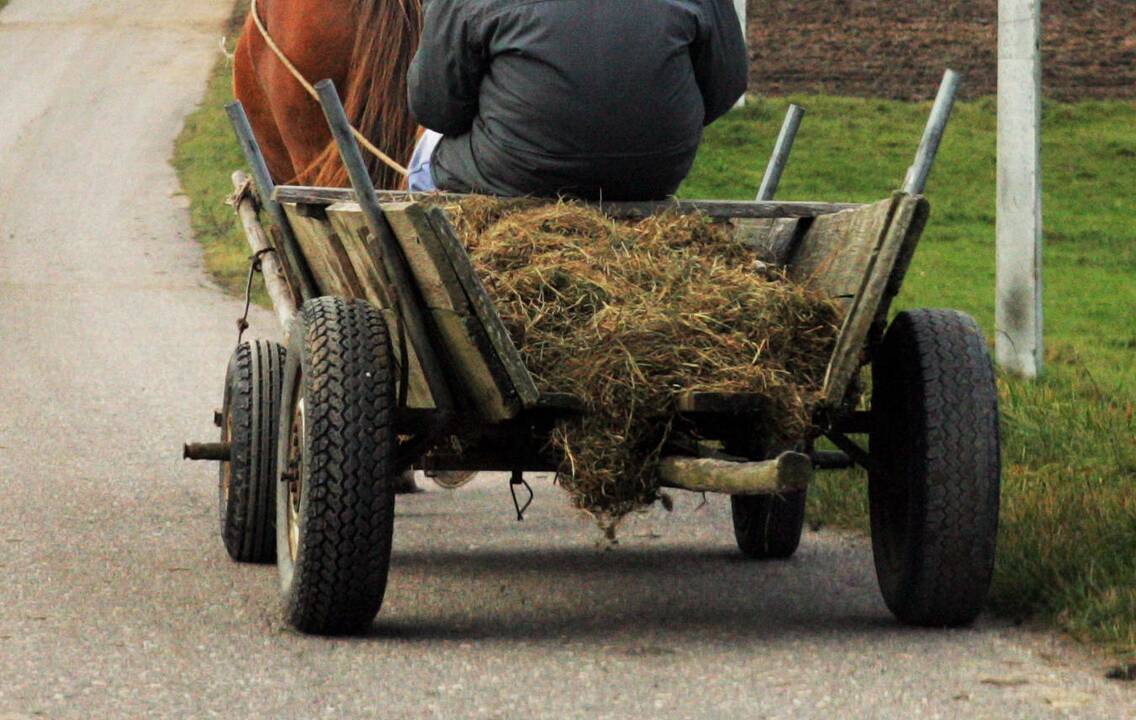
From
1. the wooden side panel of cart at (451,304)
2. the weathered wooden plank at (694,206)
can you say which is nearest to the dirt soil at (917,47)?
the weathered wooden plank at (694,206)

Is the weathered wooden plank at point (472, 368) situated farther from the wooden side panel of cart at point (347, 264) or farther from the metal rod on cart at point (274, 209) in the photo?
the metal rod on cart at point (274, 209)

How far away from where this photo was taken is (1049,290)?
44.7ft

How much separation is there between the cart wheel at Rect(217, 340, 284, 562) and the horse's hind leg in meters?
2.88

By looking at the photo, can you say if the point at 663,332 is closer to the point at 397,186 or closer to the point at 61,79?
the point at 397,186

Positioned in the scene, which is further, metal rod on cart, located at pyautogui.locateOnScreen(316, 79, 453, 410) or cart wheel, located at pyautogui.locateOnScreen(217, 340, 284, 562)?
cart wheel, located at pyautogui.locateOnScreen(217, 340, 284, 562)

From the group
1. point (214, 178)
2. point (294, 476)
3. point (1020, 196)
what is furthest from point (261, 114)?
point (214, 178)

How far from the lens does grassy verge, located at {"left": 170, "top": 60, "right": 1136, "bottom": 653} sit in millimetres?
5285

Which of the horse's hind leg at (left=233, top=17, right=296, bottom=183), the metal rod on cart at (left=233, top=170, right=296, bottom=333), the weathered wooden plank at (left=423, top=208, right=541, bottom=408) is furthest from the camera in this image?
the horse's hind leg at (left=233, top=17, right=296, bottom=183)

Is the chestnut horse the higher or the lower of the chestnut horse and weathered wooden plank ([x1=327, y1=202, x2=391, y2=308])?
the lower

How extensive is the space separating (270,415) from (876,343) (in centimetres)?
191

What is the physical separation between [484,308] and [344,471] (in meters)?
0.49

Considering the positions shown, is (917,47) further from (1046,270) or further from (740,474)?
(740,474)

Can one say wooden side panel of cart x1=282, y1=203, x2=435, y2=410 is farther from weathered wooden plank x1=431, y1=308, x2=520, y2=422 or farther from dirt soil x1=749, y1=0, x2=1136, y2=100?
dirt soil x1=749, y1=0, x2=1136, y2=100

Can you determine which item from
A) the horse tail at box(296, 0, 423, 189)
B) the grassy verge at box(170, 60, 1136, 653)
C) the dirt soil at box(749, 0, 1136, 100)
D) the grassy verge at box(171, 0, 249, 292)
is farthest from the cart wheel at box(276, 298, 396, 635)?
the dirt soil at box(749, 0, 1136, 100)
